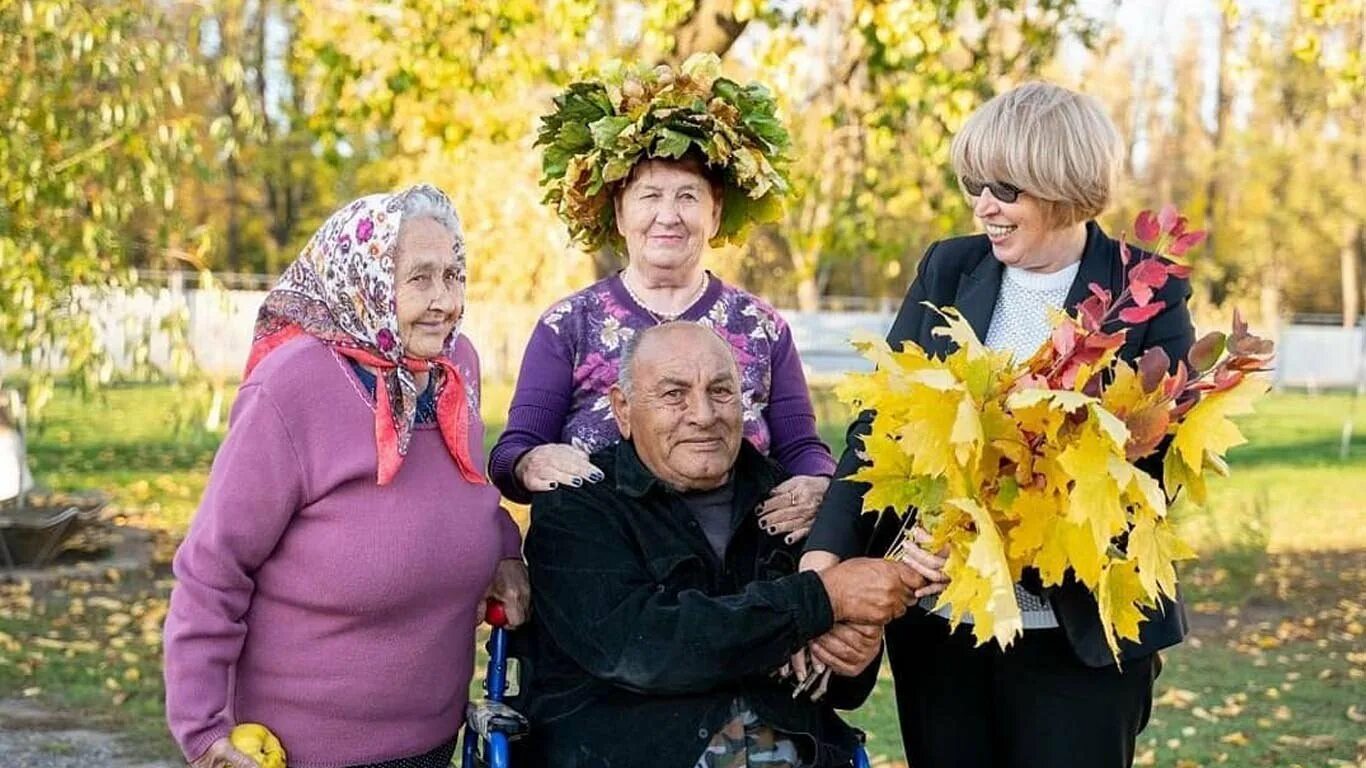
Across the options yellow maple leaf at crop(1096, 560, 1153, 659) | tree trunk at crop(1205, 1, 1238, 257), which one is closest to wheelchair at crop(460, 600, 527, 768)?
yellow maple leaf at crop(1096, 560, 1153, 659)

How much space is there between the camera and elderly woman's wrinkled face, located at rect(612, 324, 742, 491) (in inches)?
128

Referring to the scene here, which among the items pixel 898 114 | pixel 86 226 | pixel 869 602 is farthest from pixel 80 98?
pixel 869 602

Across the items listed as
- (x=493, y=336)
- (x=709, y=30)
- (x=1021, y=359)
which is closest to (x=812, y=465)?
(x=1021, y=359)

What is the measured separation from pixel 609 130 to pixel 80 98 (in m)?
5.01

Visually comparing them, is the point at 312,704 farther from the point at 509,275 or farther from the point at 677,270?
the point at 509,275

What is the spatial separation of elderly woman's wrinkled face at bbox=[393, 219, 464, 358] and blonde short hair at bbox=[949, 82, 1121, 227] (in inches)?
38.9

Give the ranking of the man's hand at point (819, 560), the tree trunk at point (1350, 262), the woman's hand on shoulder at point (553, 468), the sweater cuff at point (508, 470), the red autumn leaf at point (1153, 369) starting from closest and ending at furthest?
the red autumn leaf at point (1153, 369)
the man's hand at point (819, 560)
the woman's hand on shoulder at point (553, 468)
the sweater cuff at point (508, 470)
the tree trunk at point (1350, 262)

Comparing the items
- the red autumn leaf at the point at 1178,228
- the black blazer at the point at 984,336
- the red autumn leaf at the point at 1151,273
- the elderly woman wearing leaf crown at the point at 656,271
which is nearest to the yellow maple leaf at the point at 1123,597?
the black blazer at the point at 984,336

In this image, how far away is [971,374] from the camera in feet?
8.98

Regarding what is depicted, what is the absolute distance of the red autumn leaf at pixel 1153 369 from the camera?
2744 millimetres

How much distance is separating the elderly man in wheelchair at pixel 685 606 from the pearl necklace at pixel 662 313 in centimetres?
28

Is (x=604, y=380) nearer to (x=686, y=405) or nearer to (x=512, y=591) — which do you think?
Answer: (x=686, y=405)

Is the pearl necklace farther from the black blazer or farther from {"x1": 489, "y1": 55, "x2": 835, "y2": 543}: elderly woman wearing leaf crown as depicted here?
the black blazer

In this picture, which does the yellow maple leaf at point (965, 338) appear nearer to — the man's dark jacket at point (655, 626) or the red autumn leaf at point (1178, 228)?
the red autumn leaf at point (1178, 228)
